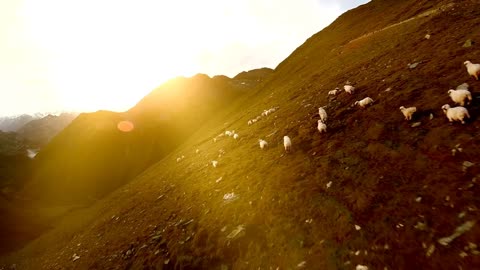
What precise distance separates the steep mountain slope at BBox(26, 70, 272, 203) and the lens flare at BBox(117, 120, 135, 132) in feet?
4.00

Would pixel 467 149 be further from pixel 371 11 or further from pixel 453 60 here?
pixel 371 11

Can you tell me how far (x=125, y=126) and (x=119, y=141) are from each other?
7.61 meters

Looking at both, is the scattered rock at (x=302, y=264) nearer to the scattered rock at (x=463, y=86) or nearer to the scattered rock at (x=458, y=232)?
the scattered rock at (x=458, y=232)

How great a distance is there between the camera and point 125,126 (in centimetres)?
11631

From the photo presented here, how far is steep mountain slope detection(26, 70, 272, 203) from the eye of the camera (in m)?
100

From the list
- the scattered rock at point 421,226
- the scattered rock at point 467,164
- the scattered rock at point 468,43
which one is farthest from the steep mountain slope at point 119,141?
the scattered rock at point 421,226

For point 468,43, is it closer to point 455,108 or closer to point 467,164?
point 455,108

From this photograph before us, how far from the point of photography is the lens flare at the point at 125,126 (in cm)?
11475

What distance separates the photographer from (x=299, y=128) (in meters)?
18.3

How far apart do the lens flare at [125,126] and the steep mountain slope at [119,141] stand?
1.22 metres

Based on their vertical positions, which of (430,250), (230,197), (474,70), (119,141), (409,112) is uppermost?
(119,141)

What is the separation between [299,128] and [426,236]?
11.6 metres

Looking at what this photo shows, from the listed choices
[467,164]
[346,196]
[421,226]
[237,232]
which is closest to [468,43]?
[467,164]

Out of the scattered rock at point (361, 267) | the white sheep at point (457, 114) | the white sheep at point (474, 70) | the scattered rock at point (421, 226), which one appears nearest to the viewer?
the scattered rock at point (361, 267)
